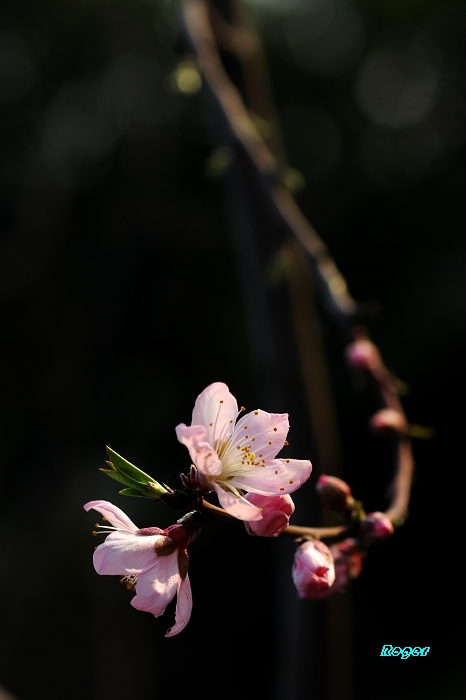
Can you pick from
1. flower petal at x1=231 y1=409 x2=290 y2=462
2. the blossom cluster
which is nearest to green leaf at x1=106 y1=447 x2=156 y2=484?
the blossom cluster

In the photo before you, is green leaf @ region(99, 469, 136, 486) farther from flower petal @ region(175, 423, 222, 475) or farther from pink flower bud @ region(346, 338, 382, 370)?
pink flower bud @ region(346, 338, 382, 370)

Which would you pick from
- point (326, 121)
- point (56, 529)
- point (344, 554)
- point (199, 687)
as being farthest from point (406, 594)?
point (326, 121)

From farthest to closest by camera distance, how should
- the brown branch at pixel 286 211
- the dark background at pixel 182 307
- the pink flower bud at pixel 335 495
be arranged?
the dark background at pixel 182 307, the brown branch at pixel 286 211, the pink flower bud at pixel 335 495

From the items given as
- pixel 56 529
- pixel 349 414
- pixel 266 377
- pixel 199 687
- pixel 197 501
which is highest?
pixel 197 501

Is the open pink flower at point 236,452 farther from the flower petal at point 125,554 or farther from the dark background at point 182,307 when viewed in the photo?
the dark background at point 182,307

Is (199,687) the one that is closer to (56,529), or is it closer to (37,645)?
(37,645)

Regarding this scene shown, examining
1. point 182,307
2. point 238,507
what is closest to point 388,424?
point 238,507

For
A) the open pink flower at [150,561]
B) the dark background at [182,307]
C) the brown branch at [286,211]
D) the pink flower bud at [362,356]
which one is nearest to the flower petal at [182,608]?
the open pink flower at [150,561]
